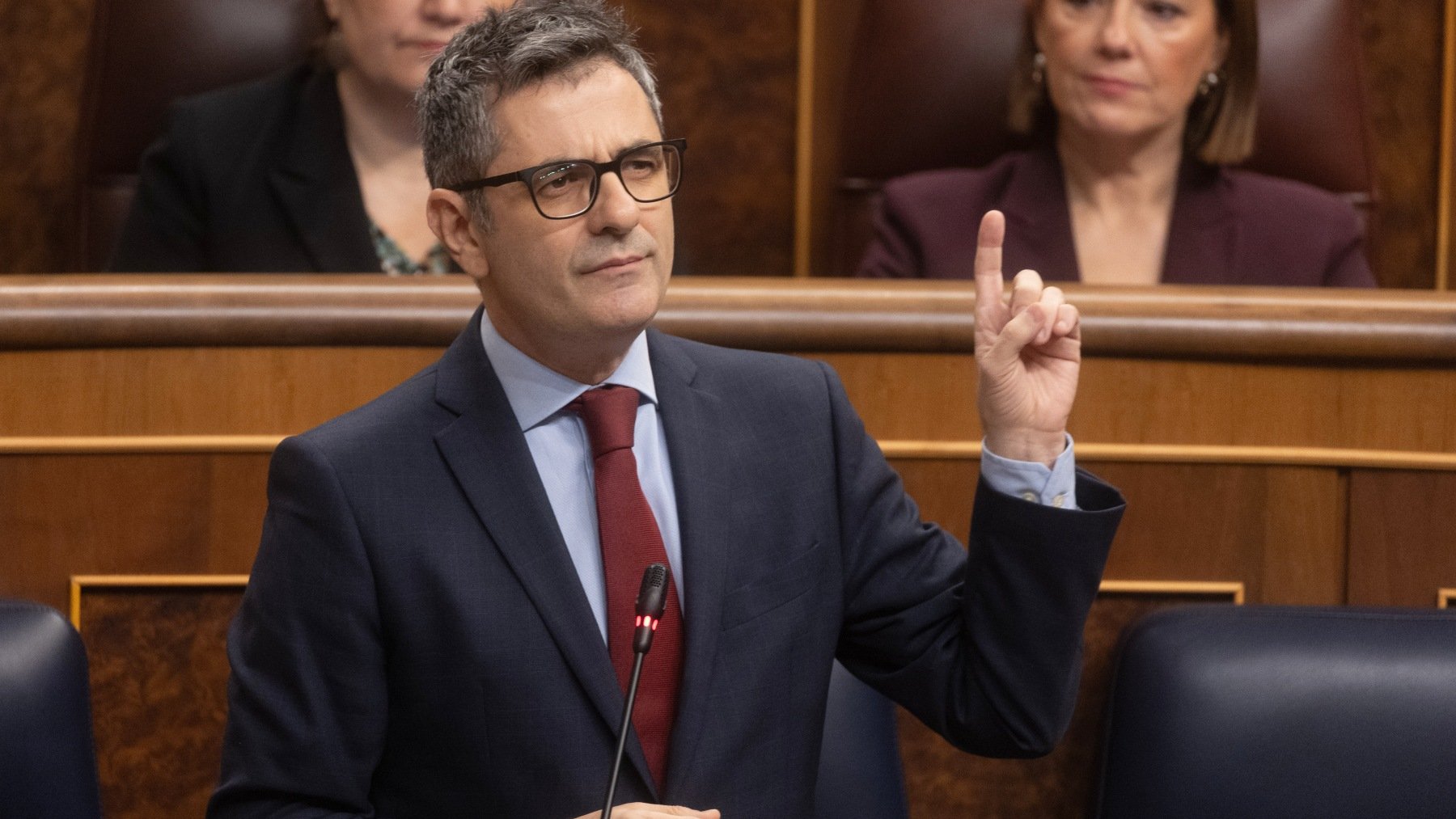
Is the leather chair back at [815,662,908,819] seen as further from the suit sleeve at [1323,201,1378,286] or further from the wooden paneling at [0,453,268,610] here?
the suit sleeve at [1323,201,1378,286]

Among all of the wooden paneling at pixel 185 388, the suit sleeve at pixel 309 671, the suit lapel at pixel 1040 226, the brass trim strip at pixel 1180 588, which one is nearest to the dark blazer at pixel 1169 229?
the suit lapel at pixel 1040 226

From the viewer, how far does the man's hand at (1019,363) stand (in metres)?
0.69

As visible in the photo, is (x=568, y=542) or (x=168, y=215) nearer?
(x=568, y=542)

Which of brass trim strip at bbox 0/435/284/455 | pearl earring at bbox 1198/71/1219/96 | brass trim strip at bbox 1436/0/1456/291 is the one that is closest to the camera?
brass trim strip at bbox 0/435/284/455

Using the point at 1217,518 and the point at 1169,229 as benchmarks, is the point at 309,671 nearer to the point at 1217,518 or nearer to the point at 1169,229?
the point at 1217,518

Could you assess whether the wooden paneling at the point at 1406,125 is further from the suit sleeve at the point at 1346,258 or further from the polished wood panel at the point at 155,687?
the polished wood panel at the point at 155,687

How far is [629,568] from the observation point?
2.32 ft

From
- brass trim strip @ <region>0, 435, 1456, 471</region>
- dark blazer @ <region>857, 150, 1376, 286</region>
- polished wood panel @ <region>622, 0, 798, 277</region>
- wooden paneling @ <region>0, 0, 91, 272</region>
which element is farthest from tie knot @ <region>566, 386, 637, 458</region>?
wooden paneling @ <region>0, 0, 91, 272</region>

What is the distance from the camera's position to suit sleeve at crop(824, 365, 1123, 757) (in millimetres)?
706

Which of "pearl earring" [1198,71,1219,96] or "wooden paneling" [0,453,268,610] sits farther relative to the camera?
"pearl earring" [1198,71,1219,96]

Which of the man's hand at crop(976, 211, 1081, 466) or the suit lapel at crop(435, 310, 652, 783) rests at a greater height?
the man's hand at crop(976, 211, 1081, 466)

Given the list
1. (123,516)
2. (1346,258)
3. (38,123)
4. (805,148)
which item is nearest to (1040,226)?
(1346,258)

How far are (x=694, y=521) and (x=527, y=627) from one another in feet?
0.27

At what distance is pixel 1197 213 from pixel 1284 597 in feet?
1.36
